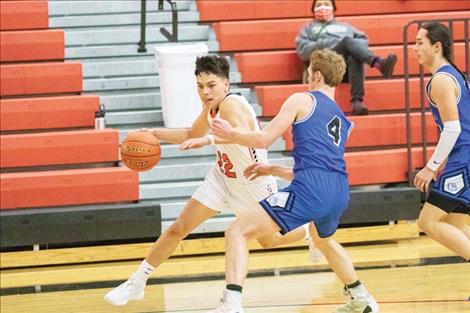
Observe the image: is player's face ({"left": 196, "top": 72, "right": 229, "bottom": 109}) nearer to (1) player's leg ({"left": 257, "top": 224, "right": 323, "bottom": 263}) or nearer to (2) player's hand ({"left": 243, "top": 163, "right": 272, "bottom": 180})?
(2) player's hand ({"left": 243, "top": 163, "right": 272, "bottom": 180})

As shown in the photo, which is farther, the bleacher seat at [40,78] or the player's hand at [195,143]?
the bleacher seat at [40,78]

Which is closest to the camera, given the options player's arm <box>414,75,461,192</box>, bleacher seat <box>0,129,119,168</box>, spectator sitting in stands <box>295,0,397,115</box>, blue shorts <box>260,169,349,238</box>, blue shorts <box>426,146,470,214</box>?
blue shorts <box>260,169,349,238</box>

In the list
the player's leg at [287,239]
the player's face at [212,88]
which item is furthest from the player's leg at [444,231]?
the player's face at [212,88]

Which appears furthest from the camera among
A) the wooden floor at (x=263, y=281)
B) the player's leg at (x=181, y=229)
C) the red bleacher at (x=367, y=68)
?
the red bleacher at (x=367, y=68)

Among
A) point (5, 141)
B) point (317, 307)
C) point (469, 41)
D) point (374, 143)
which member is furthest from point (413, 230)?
point (5, 141)

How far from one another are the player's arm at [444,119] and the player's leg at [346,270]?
2.11 ft

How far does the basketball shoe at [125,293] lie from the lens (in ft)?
21.2

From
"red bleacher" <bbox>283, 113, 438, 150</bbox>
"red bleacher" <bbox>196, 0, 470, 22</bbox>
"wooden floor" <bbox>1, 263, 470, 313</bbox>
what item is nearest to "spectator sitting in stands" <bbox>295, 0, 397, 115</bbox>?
"red bleacher" <bbox>283, 113, 438, 150</bbox>

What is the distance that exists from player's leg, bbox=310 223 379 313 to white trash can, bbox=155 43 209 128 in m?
4.02

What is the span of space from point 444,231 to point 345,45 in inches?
149

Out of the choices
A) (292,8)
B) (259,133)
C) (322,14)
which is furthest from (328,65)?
(292,8)

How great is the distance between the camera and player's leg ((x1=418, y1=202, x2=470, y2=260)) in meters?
6.28

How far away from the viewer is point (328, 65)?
5.73 metres

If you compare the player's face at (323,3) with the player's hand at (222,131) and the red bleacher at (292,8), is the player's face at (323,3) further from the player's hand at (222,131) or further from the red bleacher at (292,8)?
the player's hand at (222,131)
